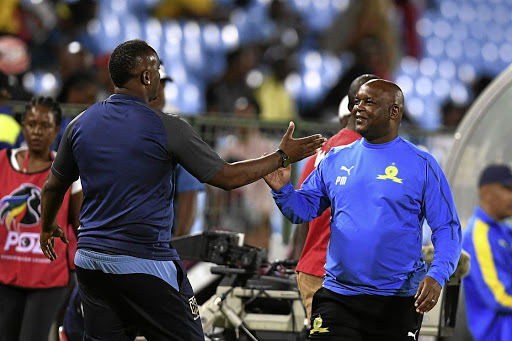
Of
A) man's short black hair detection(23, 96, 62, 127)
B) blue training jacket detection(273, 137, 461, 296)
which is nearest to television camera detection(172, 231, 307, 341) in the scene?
man's short black hair detection(23, 96, 62, 127)

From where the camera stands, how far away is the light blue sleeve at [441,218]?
14.4 feet

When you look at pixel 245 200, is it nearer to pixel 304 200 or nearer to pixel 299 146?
pixel 304 200

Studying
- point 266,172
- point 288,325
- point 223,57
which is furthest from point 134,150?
point 223,57

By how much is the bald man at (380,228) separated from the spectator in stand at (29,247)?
1.93 meters

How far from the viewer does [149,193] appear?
4.12 m

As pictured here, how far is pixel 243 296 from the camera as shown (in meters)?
5.82

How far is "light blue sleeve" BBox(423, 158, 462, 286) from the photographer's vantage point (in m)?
4.38

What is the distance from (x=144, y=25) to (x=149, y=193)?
32.3 feet

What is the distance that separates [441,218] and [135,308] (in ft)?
4.91

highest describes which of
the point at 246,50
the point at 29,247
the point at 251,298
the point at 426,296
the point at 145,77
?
the point at 246,50

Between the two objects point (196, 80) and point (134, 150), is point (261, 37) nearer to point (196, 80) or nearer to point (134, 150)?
point (196, 80)

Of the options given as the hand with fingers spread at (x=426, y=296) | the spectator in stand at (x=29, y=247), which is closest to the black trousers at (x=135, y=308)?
the hand with fingers spread at (x=426, y=296)

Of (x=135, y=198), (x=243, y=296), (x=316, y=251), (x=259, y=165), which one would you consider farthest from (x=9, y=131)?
(x=259, y=165)

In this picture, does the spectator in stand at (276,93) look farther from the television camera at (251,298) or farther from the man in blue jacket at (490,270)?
the television camera at (251,298)
